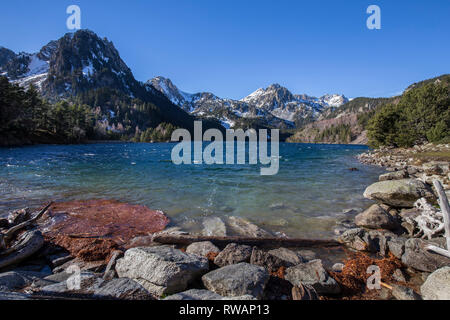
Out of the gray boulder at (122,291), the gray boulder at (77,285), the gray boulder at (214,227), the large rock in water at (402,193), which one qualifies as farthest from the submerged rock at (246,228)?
the large rock in water at (402,193)

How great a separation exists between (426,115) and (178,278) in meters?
74.3

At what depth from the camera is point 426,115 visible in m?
52.8

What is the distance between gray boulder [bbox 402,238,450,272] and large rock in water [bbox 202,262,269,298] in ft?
14.9

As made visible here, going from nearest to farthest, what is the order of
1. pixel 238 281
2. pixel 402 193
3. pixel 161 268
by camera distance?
pixel 238 281 → pixel 161 268 → pixel 402 193

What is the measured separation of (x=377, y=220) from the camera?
347 inches

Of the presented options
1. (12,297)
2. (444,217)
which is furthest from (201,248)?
(444,217)

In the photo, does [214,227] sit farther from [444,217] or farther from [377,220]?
[444,217]

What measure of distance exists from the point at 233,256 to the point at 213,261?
615mm

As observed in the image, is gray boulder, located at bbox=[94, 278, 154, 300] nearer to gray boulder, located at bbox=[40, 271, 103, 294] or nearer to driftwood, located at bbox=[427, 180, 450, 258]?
gray boulder, located at bbox=[40, 271, 103, 294]

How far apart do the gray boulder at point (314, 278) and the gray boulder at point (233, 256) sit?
1.26 meters

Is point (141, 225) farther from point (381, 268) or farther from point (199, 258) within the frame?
point (381, 268)

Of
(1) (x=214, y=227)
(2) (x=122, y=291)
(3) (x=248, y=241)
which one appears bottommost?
(1) (x=214, y=227)

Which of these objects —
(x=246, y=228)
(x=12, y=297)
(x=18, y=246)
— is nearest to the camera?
(x=12, y=297)

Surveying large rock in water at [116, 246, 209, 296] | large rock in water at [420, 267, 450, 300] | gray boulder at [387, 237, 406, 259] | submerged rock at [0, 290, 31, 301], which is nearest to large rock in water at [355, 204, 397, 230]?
gray boulder at [387, 237, 406, 259]
